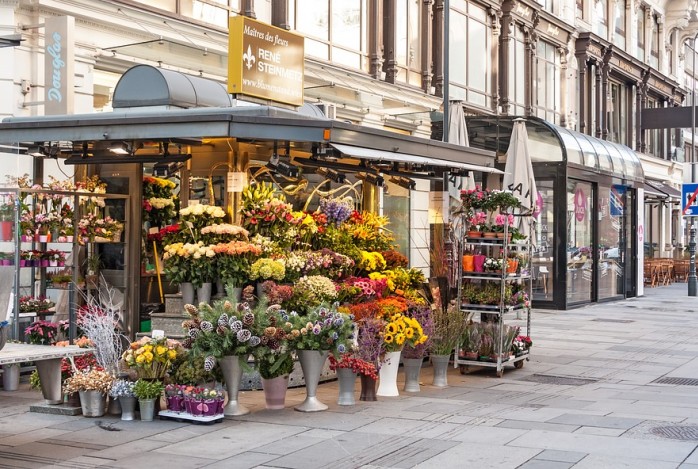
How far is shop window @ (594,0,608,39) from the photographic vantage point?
40.1 meters

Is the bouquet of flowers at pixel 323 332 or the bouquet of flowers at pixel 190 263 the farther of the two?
the bouquet of flowers at pixel 190 263

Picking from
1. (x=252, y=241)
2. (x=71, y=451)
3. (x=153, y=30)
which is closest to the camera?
(x=71, y=451)

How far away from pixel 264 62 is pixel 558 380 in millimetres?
5872

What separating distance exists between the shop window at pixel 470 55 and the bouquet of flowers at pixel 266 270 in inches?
718

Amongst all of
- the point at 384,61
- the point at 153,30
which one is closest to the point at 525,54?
the point at 384,61

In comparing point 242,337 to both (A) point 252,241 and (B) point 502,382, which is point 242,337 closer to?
(A) point 252,241

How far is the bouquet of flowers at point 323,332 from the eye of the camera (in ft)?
34.5

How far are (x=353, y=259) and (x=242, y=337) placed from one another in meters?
4.14

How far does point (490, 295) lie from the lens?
14.0 metres

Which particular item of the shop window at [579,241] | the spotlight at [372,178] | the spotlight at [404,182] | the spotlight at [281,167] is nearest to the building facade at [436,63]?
the shop window at [579,241]

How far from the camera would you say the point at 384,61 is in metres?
26.8

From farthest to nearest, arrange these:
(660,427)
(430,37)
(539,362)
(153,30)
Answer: (430,37), (153,30), (539,362), (660,427)

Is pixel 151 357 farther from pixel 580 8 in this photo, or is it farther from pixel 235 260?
pixel 580 8

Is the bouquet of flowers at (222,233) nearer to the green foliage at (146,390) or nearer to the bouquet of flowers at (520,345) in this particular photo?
the green foliage at (146,390)
